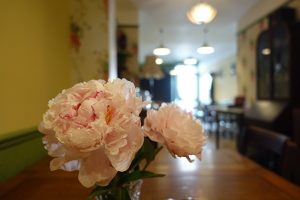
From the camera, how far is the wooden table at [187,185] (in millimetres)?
827

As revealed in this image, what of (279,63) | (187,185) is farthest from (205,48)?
(187,185)

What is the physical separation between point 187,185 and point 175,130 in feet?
1.63

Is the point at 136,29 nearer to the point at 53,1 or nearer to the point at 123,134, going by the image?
the point at 53,1

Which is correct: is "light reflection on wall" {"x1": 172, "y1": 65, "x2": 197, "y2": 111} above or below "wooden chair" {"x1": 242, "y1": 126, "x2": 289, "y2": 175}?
above

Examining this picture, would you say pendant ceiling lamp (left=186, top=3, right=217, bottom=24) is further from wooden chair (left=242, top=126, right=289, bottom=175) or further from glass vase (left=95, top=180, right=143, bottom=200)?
glass vase (left=95, top=180, right=143, bottom=200)

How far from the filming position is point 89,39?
2195mm

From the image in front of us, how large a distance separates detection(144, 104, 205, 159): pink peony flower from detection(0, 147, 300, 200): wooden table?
1.13 feet

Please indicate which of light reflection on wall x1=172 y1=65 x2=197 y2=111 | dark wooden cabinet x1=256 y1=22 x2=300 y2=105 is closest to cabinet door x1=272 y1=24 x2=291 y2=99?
dark wooden cabinet x1=256 y1=22 x2=300 y2=105

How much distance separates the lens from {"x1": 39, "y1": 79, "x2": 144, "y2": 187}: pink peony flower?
1.37 ft

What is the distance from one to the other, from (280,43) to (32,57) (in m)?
3.24

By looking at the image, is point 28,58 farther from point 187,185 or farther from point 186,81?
point 186,81

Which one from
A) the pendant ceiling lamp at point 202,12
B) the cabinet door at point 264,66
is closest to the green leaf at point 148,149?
the pendant ceiling lamp at point 202,12

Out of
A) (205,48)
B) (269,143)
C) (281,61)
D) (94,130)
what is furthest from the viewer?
(205,48)

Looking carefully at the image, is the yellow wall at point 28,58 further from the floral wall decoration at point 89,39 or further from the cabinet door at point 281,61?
the cabinet door at point 281,61
